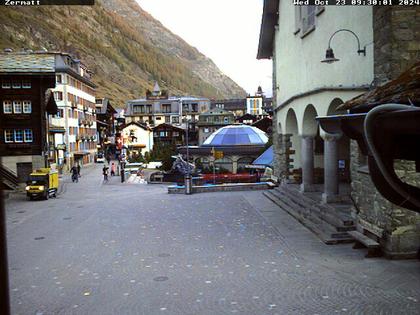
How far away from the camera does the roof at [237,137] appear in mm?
54812

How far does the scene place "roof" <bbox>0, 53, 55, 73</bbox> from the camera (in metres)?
38.0

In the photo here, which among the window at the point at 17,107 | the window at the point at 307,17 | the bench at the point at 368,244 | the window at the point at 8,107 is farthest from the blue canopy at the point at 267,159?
the bench at the point at 368,244

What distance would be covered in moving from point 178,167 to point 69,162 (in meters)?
23.6

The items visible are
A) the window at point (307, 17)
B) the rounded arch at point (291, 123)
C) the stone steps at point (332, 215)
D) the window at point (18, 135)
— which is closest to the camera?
the stone steps at point (332, 215)

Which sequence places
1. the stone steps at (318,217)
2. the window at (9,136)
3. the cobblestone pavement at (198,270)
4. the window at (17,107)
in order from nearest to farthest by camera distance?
the cobblestone pavement at (198,270) < the stone steps at (318,217) < the window at (9,136) < the window at (17,107)

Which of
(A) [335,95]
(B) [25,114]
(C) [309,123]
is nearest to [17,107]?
(B) [25,114]

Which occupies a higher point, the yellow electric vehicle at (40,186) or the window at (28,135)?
the window at (28,135)

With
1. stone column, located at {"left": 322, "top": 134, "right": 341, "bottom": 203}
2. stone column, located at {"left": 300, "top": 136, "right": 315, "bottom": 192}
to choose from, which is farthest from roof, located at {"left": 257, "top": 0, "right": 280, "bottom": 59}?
stone column, located at {"left": 322, "top": 134, "right": 341, "bottom": 203}

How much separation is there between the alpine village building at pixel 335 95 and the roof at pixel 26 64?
19.8 meters

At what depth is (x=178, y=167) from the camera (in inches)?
1796

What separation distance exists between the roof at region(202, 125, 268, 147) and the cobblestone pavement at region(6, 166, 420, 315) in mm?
35550

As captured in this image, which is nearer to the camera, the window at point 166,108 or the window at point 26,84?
the window at point 26,84

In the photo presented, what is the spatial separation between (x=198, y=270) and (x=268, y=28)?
20204 millimetres

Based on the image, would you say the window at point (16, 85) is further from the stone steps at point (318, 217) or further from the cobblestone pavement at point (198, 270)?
the stone steps at point (318, 217)
